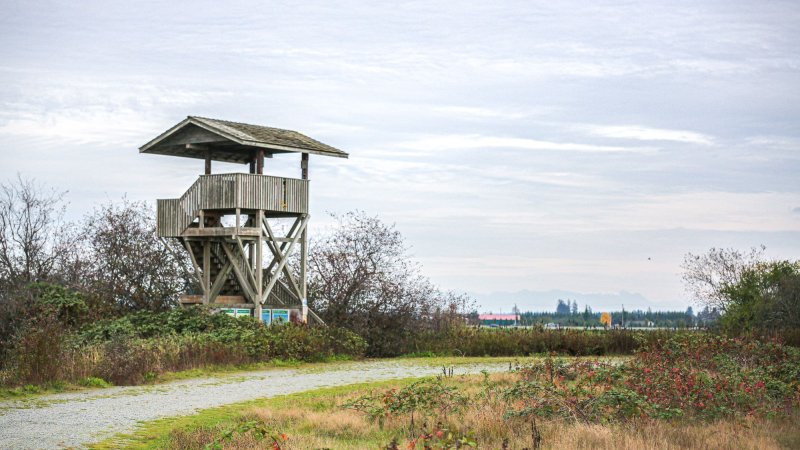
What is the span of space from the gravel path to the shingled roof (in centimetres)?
956

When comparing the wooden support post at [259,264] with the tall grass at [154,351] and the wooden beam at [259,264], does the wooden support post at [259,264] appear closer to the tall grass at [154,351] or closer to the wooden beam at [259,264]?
the wooden beam at [259,264]

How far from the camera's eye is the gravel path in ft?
46.1

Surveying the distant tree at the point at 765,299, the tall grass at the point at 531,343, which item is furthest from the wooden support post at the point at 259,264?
the distant tree at the point at 765,299

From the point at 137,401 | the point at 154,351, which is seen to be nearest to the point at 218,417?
the point at 137,401

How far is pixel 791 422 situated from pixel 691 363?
6.33 m

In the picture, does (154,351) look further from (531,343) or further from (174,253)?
(531,343)

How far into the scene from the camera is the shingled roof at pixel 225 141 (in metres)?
32.7

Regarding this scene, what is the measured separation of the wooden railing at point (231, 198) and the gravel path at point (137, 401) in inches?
313

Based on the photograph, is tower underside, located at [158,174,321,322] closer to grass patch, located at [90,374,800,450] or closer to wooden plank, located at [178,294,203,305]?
wooden plank, located at [178,294,203,305]

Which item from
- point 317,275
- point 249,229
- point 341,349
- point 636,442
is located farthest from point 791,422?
point 317,275

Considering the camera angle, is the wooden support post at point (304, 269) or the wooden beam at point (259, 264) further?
the wooden support post at point (304, 269)

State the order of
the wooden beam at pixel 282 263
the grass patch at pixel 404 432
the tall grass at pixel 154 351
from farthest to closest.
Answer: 1. the wooden beam at pixel 282 263
2. the tall grass at pixel 154 351
3. the grass patch at pixel 404 432

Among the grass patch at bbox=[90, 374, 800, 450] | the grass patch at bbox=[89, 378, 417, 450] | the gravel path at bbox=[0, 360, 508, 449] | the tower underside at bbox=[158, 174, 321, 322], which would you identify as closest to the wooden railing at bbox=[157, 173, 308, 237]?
the tower underside at bbox=[158, 174, 321, 322]

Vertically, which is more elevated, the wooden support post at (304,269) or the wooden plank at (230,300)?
the wooden support post at (304,269)
